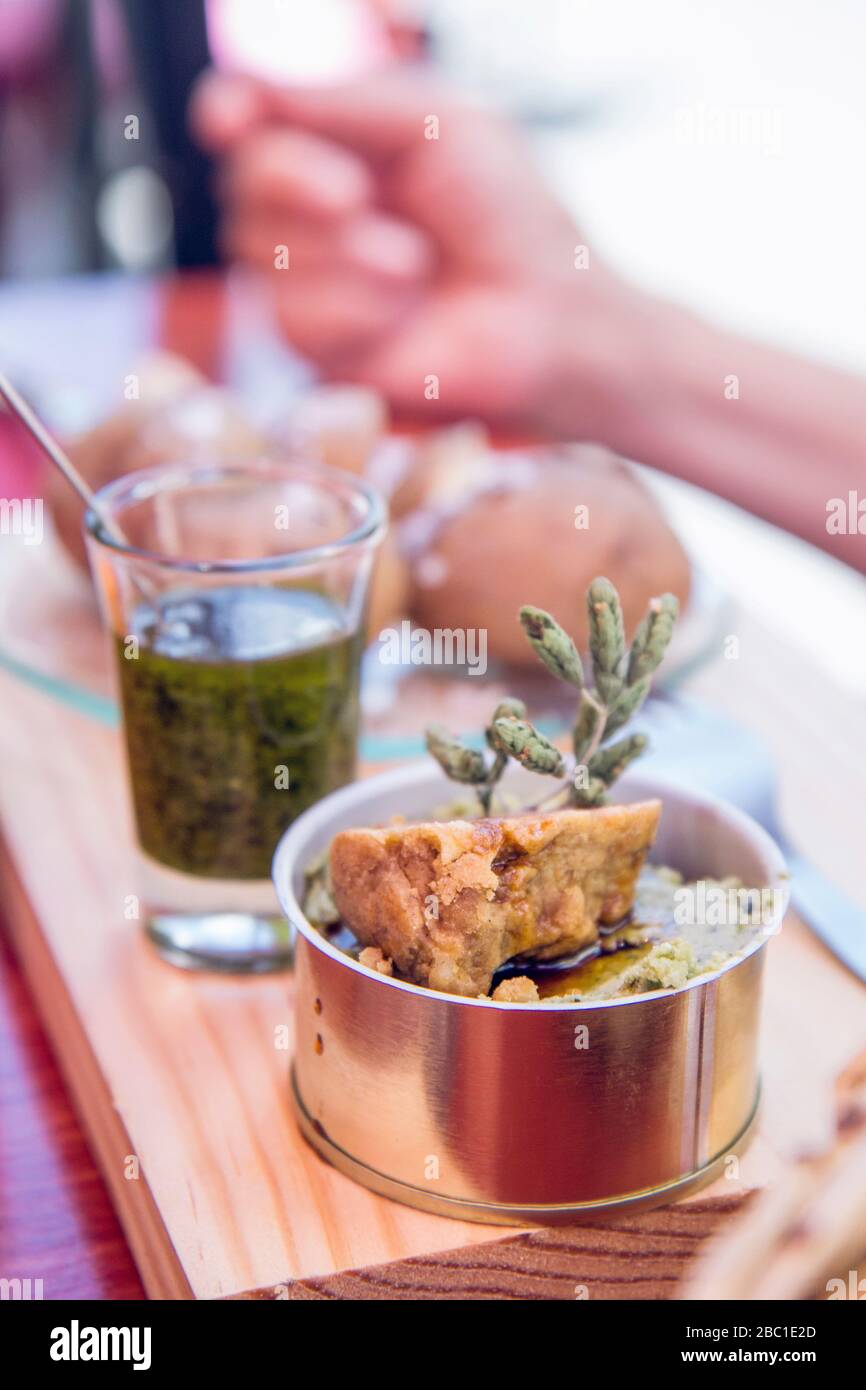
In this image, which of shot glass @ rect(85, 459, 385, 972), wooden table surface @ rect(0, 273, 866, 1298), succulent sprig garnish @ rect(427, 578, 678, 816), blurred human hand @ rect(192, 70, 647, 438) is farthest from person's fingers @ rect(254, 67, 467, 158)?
succulent sprig garnish @ rect(427, 578, 678, 816)

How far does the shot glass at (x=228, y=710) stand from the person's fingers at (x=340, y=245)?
1026 mm

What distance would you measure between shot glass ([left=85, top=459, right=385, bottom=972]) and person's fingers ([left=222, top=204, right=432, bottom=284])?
3.37 feet

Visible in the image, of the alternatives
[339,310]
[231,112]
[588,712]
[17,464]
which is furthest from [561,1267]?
[231,112]

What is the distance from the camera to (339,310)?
1.85 meters

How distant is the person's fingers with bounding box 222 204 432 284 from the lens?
1.79 meters

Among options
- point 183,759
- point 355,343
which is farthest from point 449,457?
point 355,343

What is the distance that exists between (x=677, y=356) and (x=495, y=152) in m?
0.42

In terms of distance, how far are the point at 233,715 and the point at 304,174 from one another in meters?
1.17

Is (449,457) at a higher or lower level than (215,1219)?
higher

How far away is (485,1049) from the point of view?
23.0 inches

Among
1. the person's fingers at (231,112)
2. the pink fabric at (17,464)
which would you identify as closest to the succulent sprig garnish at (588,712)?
the pink fabric at (17,464)

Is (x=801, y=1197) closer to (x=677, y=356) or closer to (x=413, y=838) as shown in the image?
(x=413, y=838)

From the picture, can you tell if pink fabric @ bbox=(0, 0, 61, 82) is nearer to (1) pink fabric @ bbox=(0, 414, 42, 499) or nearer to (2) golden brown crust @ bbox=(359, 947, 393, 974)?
(1) pink fabric @ bbox=(0, 414, 42, 499)

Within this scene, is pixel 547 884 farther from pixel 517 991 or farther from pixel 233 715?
pixel 233 715
